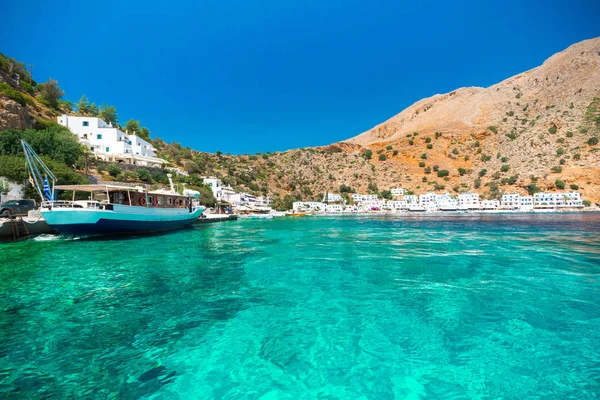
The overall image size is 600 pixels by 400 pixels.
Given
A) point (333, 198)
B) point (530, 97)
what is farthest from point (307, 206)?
point (530, 97)

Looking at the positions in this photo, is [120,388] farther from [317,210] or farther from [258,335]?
[317,210]

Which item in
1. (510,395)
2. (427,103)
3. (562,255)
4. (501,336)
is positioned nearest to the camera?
(510,395)

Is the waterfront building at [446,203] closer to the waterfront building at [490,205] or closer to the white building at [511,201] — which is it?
the waterfront building at [490,205]

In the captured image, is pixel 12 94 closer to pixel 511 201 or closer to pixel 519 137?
pixel 511 201

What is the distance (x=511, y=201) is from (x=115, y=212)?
313ft

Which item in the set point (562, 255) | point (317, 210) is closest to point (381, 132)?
point (317, 210)

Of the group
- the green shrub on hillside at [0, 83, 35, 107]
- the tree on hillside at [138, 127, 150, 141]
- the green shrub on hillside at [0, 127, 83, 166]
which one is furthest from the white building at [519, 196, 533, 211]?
the green shrub on hillside at [0, 83, 35, 107]

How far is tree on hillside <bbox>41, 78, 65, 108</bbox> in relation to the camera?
55.5m

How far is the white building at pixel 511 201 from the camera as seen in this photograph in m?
81.4

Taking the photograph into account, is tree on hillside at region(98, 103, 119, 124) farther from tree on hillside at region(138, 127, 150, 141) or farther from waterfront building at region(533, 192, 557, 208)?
waterfront building at region(533, 192, 557, 208)

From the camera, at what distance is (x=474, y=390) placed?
3.65 metres

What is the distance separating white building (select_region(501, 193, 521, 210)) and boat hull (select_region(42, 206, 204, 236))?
8970 centimetres

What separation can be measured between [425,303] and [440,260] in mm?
6337

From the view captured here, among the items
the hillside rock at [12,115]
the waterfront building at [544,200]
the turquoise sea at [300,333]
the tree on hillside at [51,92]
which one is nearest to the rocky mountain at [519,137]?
the waterfront building at [544,200]
